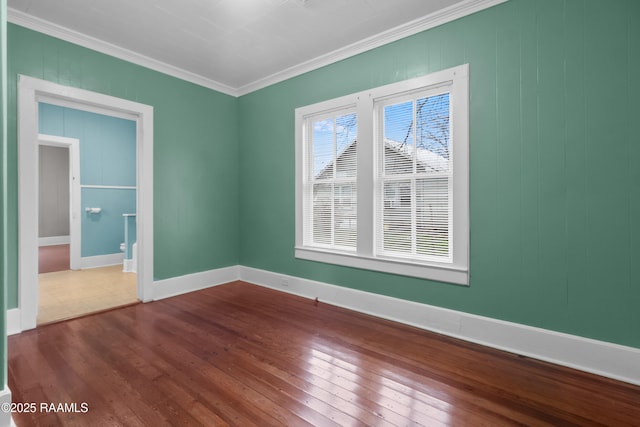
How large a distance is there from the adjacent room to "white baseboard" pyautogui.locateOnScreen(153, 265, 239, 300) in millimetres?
30

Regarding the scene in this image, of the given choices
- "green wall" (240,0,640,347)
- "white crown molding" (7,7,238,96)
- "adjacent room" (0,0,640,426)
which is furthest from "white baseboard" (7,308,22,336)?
"green wall" (240,0,640,347)

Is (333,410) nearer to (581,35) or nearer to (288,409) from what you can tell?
(288,409)

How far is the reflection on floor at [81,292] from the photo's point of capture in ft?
11.3

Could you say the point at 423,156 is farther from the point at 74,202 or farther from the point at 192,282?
the point at 74,202

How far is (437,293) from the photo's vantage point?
294 cm

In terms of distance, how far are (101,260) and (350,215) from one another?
522 centimetres

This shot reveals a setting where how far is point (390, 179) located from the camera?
3.29 metres

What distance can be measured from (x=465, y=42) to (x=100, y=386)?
397cm

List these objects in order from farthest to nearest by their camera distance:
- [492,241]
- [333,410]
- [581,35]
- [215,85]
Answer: [215,85] < [492,241] < [581,35] < [333,410]

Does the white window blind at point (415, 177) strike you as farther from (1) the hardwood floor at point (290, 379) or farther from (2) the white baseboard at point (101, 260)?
(2) the white baseboard at point (101, 260)

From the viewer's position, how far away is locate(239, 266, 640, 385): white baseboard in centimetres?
215

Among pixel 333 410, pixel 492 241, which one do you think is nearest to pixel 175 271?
pixel 333 410

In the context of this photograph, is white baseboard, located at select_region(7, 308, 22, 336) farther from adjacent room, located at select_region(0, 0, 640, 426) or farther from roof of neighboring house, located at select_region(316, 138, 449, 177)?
roof of neighboring house, located at select_region(316, 138, 449, 177)

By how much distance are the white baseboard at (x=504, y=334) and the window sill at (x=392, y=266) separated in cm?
29
